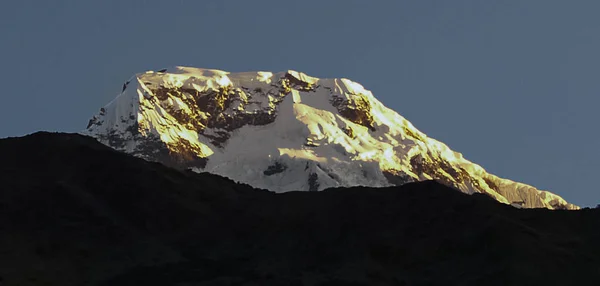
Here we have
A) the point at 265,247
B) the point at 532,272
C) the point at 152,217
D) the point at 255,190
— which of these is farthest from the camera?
the point at 255,190

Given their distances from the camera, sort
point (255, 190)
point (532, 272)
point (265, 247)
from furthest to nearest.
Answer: point (255, 190) < point (265, 247) < point (532, 272)

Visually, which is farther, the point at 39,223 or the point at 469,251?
the point at 39,223

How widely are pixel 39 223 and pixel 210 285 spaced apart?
32.0 metres

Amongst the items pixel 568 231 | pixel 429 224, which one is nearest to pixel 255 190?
pixel 429 224

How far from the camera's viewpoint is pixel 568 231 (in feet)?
549

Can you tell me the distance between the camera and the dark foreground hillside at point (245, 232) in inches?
6009

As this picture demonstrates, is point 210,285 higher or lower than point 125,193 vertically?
lower

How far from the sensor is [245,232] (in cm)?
17112

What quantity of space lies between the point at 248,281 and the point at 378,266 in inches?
703

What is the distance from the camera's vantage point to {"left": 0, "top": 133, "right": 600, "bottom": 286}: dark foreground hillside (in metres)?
153

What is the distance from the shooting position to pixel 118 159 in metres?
194

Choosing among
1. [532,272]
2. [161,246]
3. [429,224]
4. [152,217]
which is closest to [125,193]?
[152,217]

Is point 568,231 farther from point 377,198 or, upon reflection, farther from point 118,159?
point 118,159

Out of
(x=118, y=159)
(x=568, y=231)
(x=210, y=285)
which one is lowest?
(x=210, y=285)
